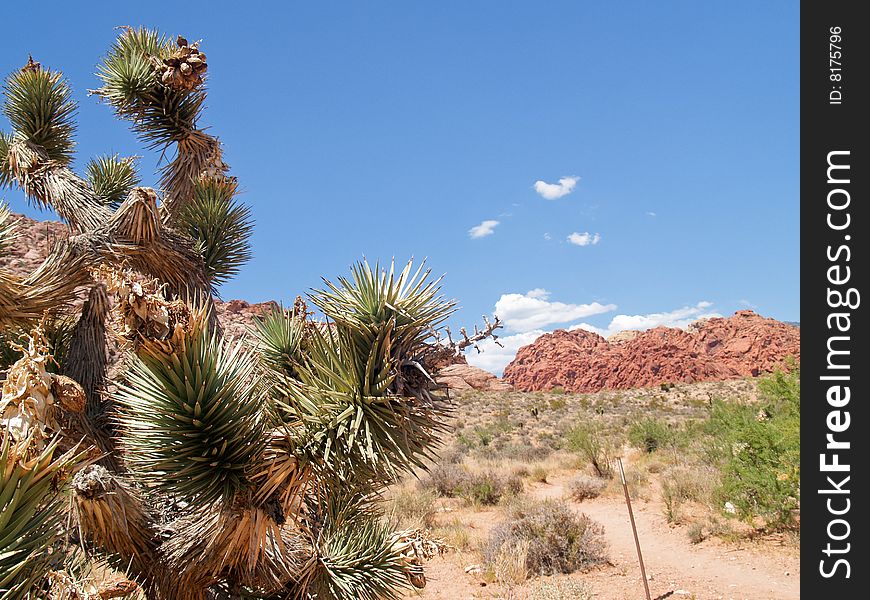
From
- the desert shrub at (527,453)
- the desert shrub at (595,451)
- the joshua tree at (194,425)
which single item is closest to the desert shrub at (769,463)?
the desert shrub at (595,451)

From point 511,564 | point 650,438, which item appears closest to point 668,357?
point 650,438

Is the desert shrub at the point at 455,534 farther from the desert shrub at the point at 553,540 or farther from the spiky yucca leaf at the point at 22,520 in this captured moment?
the spiky yucca leaf at the point at 22,520

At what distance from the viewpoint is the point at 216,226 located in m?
5.44

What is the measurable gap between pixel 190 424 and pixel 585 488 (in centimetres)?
1206

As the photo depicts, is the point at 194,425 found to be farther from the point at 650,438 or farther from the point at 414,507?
the point at 650,438

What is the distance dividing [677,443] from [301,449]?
1625 cm

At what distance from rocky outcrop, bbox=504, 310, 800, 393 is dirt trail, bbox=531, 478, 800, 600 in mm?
63264

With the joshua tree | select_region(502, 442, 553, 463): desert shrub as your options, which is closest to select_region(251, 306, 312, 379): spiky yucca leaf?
the joshua tree

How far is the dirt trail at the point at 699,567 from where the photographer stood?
7656 millimetres

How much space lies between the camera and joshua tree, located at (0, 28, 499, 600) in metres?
2.95

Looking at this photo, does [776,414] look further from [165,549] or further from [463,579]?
[165,549]
